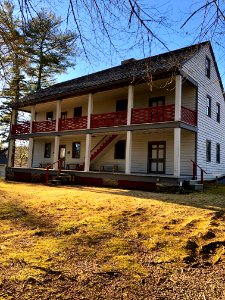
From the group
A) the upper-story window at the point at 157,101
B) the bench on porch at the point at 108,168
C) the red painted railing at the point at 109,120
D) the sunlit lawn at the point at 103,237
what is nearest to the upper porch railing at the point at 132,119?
the red painted railing at the point at 109,120

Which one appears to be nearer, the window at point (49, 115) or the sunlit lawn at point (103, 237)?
the sunlit lawn at point (103, 237)

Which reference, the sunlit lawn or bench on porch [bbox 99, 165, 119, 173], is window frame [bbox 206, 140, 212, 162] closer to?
bench on porch [bbox 99, 165, 119, 173]

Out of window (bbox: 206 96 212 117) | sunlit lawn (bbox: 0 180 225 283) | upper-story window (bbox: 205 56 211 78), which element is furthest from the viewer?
upper-story window (bbox: 205 56 211 78)

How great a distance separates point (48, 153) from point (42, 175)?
560 centimetres

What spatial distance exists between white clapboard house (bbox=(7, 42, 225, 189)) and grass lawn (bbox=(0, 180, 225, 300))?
6785 mm

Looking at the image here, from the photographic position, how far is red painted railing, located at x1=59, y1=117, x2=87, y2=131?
19438 mm

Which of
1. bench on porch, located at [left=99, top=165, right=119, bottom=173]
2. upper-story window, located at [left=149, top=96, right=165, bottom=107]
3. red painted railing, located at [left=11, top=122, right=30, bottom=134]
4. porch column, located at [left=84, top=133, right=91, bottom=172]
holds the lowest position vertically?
bench on porch, located at [left=99, top=165, right=119, bottom=173]

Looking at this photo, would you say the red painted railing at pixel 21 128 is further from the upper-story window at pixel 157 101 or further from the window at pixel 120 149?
the upper-story window at pixel 157 101

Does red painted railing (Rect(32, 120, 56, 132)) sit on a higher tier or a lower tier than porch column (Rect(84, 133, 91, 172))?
higher

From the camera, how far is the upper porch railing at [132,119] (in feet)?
50.1

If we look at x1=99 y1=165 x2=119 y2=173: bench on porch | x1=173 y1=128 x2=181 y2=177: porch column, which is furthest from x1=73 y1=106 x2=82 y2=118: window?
x1=173 y1=128 x2=181 y2=177: porch column

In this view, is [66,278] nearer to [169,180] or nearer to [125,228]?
[125,228]

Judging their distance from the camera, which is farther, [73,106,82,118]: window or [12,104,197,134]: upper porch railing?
[73,106,82,118]: window

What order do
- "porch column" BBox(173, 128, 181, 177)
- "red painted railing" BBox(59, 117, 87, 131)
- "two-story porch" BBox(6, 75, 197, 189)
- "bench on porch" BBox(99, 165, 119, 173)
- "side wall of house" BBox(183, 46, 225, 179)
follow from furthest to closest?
"bench on porch" BBox(99, 165, 119, 173), "red painted railing" BBox(59, 117, 87, 131), "side wall of house" BBox(183, 46, 225, 179), "two-story porch" BBox(6, 75, 197, 189), "porch column" BBox(173, 128, 181, 177)
